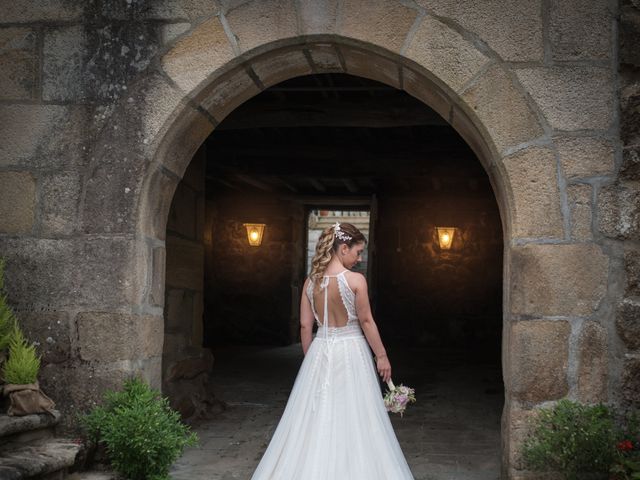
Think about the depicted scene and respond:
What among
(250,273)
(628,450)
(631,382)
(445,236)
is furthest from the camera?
(250,273)

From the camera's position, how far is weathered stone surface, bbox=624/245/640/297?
338cm

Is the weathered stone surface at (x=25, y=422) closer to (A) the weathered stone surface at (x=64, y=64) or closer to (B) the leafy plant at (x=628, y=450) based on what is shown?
(A) the weathered stone surface at (x=64, y=64)

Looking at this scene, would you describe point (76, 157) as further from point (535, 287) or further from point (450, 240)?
point (450, 240)

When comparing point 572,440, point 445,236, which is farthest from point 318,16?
point 445,236

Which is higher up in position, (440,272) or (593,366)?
(440,272)

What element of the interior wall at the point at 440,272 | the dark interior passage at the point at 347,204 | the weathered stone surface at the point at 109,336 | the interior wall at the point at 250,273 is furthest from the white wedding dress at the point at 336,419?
the interior wall at the point at 250,273

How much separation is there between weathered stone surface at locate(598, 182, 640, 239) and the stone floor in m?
1.59

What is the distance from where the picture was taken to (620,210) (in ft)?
11.2

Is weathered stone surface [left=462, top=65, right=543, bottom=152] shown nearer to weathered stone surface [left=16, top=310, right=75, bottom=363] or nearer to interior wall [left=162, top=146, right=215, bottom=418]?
weathered stone surface [left=16, top=310, right=75, bottom=363]

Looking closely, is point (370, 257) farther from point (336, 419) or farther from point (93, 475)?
point (93, 475)

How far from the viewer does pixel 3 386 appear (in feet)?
11.4

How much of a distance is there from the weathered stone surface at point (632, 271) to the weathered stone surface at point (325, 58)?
5.86 feet

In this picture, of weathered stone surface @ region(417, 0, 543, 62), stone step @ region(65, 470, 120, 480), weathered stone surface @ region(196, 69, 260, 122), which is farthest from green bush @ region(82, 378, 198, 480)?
weathered stone surface @ region(417, 0, 543, 62)

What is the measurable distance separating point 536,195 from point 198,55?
1847 mm
